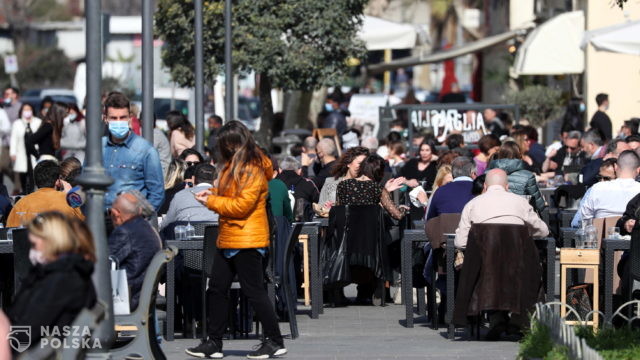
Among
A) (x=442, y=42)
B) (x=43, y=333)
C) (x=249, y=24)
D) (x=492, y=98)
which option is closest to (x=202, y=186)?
(x=43, y=333)

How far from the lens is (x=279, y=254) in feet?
42.0

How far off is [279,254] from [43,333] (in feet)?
16.9

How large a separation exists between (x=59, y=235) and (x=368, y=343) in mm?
4991

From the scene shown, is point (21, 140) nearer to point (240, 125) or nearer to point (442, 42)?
point (240, 125)

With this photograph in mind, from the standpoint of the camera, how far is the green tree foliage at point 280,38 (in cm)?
2766

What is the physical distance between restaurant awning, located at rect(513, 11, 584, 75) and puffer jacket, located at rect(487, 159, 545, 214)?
13.9m

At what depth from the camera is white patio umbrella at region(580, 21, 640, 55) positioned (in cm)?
1912

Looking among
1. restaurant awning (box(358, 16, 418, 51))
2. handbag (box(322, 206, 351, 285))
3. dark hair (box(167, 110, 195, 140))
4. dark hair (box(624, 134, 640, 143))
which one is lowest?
handbag (box(322, 206, 351, 285))

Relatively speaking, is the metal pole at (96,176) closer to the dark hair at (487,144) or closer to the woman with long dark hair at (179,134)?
the dark hair at (487,144)

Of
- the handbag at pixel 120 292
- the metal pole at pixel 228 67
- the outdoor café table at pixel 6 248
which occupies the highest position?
the metal pole at pixel 228 67

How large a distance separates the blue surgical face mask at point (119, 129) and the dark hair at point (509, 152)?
5.22 metres

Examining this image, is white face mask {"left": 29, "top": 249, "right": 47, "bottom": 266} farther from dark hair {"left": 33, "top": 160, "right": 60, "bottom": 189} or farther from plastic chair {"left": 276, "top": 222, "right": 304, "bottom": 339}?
dark hair {"left": 33, "top": 160, "right": 60, "bottom": 189}

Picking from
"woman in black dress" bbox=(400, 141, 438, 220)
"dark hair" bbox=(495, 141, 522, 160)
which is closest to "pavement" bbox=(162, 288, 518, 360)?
"dark hair" bbox=(495, 141, 522, 160)

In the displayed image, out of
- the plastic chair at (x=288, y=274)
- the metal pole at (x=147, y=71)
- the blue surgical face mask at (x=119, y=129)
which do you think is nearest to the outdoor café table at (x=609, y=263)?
the plastic chair at (x=288, y=274)
